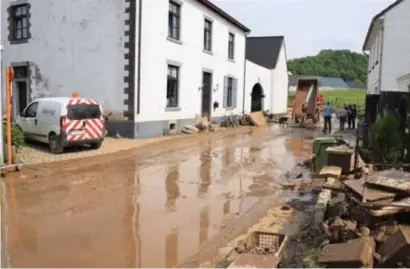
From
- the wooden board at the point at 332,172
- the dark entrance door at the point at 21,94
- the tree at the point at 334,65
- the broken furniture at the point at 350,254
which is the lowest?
the broken furniture at the point at 350,254

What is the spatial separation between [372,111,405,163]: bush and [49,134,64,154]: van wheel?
8.98 meters

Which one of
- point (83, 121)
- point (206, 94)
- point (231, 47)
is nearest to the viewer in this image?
point (83, 121)

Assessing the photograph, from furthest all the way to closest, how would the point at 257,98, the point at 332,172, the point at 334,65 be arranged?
the point at 334,65
the point at 257,98
the point at 332,172

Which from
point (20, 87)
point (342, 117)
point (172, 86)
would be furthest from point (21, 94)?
point (342, 117)

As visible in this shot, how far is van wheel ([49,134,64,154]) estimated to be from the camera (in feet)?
41.6

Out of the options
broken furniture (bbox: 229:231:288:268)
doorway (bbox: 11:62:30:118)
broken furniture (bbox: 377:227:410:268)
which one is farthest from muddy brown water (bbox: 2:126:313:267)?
doorway (bbox: 11:62:30:118)

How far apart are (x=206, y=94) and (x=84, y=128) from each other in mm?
11994

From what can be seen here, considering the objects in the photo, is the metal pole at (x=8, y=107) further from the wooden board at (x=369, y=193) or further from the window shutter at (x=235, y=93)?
the window shutter at (x=235, y=93)

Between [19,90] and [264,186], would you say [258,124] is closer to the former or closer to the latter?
[19,90]

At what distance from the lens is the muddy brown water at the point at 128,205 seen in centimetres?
514

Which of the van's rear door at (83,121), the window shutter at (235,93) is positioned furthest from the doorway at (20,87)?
the window shutter at (235,93)

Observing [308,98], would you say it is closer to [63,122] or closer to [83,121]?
[83,121]

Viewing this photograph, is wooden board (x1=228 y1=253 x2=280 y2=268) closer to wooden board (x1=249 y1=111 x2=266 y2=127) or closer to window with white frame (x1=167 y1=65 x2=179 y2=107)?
window with white frame (x1=167 y1=65 x2=179 y2=107)

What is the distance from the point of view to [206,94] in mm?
24234
